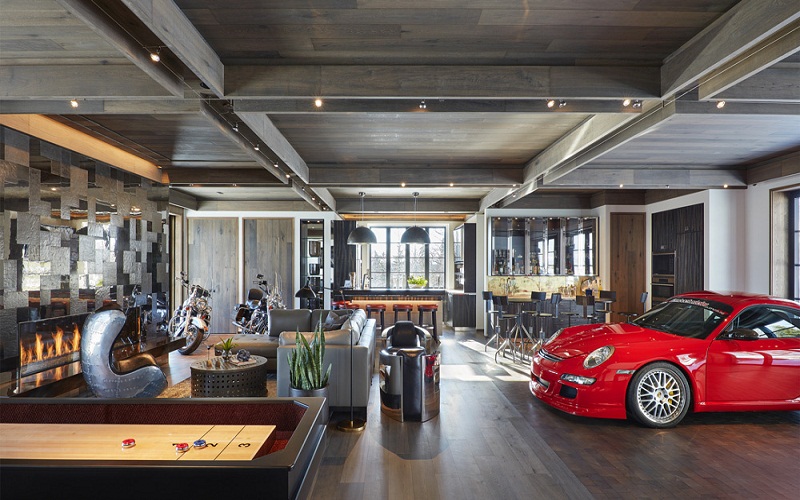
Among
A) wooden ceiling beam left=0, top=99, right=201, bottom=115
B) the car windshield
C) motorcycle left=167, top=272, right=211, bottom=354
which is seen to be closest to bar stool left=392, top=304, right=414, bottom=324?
motorcycle left=167, top=272, right=211, bottom=354

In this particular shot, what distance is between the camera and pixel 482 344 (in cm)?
898

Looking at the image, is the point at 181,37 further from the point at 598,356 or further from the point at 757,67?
the point at 598,356

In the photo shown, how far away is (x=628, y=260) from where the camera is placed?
9.71 metres

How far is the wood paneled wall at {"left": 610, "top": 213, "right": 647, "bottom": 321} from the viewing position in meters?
9.68

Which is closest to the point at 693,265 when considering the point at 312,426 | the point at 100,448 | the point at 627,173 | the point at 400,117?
the point at 627,173

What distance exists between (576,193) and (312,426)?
30.8 feet

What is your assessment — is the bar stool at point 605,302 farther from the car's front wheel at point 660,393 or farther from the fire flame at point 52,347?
the fire flame at point 52,347

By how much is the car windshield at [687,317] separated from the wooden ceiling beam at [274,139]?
14.6 ft

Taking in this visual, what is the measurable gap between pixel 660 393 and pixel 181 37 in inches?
191

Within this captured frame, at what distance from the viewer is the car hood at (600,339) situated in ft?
14.9

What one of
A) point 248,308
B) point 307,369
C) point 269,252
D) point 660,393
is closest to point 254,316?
point 248,308

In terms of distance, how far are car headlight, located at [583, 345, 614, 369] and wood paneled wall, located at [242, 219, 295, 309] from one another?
25.4 feet

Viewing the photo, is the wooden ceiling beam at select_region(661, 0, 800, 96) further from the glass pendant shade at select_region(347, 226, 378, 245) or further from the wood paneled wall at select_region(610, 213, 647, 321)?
the wood paneled wall at select_region(610, 213, 647, 321)

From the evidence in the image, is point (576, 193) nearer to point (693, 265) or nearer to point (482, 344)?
point (693, 265)
